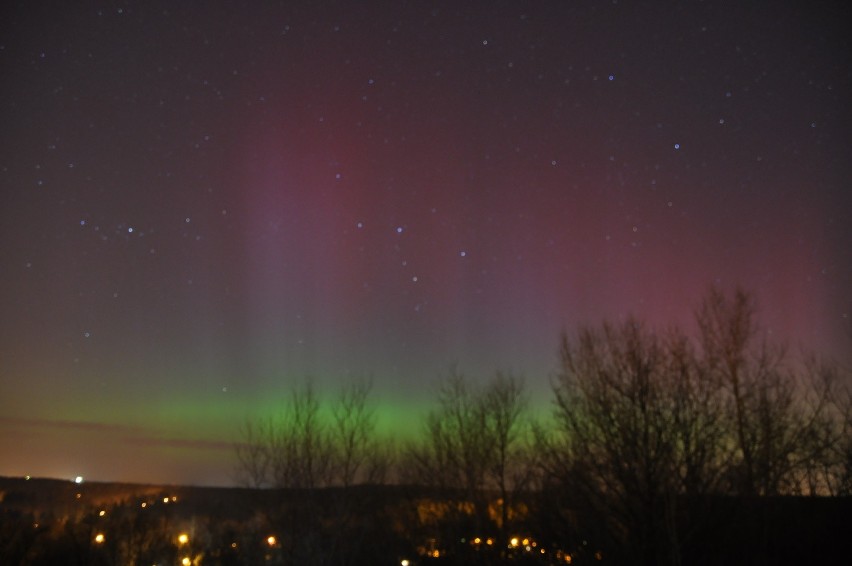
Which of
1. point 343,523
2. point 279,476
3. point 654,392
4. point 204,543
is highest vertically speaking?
point 654,392

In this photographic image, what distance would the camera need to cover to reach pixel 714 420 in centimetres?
1193

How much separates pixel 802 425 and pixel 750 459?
9.67 ft

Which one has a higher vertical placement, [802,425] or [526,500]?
[802,425]

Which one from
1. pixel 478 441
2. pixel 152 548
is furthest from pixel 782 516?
pixel 152 548

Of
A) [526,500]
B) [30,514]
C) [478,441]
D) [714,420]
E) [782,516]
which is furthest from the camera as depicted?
[30,514]

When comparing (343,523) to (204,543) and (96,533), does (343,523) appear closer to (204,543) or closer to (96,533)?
(204,543)

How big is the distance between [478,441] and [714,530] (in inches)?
603

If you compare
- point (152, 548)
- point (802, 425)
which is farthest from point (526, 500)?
point (152, 548)

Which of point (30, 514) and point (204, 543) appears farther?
point (30, 514)

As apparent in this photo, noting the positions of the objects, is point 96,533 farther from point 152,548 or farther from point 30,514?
point 30,514

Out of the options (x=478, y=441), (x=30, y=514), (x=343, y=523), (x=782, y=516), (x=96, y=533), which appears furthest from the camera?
(x=30, y=514)

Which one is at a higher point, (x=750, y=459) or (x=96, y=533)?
(x=750, y=459)

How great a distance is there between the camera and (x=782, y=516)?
47.4 ft

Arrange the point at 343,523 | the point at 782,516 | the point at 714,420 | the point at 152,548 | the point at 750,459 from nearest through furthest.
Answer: the point at 714,420, the point at 750,459, the point at 782,516, the point at 343,523, the point at 152,548
